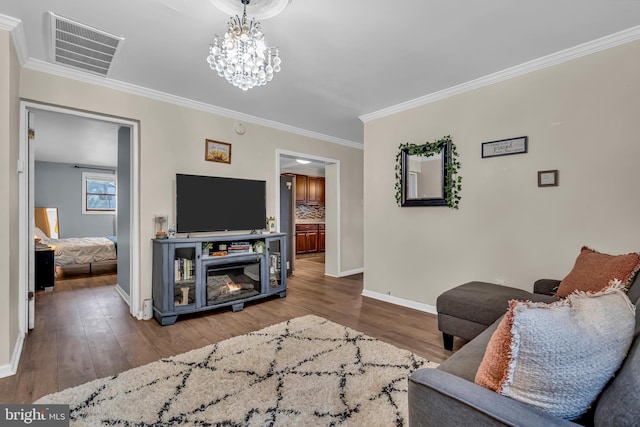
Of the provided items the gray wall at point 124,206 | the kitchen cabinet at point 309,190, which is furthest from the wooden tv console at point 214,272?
the kitchen cabinet at point 309,190

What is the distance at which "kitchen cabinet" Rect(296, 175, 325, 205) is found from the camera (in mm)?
8008

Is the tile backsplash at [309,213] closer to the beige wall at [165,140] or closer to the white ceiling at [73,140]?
the beige wall at [165,140]

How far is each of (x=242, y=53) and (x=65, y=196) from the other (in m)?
8.34

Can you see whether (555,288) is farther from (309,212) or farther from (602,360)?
(309,212)

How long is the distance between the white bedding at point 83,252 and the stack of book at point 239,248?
3.83 metres

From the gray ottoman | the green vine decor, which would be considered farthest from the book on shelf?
the green vine decor

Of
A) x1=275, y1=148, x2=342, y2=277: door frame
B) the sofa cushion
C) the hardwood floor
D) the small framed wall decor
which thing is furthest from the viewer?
x1=275, y1=148, x2=342, y2=277: door frame

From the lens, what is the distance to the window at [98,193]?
8.02 meters

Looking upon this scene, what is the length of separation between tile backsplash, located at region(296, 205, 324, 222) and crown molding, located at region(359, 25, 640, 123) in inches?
192

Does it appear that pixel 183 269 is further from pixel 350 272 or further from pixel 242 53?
pixel 350 272

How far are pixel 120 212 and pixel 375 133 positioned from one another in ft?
12.9

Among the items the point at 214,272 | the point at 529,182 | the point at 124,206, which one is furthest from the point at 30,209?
the point at 529,182

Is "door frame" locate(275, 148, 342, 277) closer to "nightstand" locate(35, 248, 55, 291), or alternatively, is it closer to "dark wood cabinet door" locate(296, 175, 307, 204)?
"dark wood cabinet door" locate(296, 175, 307, 204)

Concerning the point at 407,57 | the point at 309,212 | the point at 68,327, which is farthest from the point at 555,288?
the point at 309,212
